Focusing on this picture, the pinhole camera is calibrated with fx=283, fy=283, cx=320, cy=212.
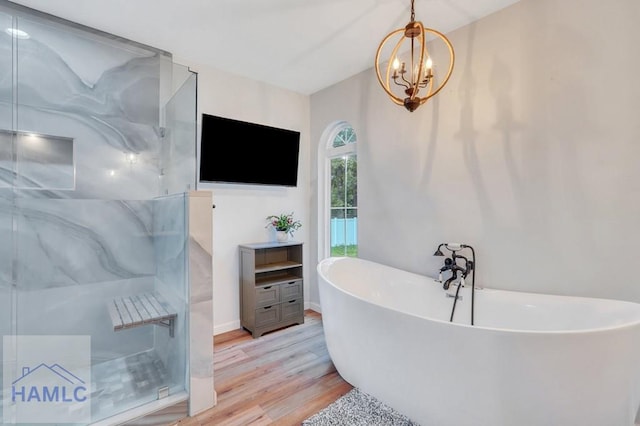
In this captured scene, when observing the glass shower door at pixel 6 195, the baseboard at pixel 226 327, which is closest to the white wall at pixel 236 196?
the baseboard at pixel 226 327

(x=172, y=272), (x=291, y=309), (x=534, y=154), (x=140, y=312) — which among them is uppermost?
(x=534, y=154)

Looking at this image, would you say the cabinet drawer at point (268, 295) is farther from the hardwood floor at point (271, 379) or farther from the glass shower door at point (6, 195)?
the glass shower door at point (6, 195)

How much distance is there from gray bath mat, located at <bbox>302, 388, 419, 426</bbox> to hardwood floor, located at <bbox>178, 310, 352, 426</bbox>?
0.07m

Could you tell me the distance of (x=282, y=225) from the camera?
129 inches

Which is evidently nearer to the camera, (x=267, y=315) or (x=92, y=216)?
(x=92, y=216)

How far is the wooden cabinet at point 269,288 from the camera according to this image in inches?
114

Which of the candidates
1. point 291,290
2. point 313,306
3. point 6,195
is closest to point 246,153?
point 291,290

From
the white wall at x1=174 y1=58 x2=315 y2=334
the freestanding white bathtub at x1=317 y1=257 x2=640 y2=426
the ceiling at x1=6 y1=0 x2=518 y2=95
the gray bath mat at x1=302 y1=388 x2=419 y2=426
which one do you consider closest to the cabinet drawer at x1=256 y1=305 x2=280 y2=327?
the white wall at x1=174 y1=58 x2=315 y2=334

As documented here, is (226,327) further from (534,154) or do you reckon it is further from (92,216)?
(534,154)

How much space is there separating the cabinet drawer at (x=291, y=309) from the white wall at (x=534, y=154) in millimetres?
1204

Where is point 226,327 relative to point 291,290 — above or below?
below

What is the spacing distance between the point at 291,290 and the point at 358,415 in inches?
61.3

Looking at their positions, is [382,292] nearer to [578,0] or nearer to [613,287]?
[613,287]

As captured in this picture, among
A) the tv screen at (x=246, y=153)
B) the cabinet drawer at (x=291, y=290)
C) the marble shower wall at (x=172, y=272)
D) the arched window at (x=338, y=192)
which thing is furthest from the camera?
the arched window at (x=338, y=192)
